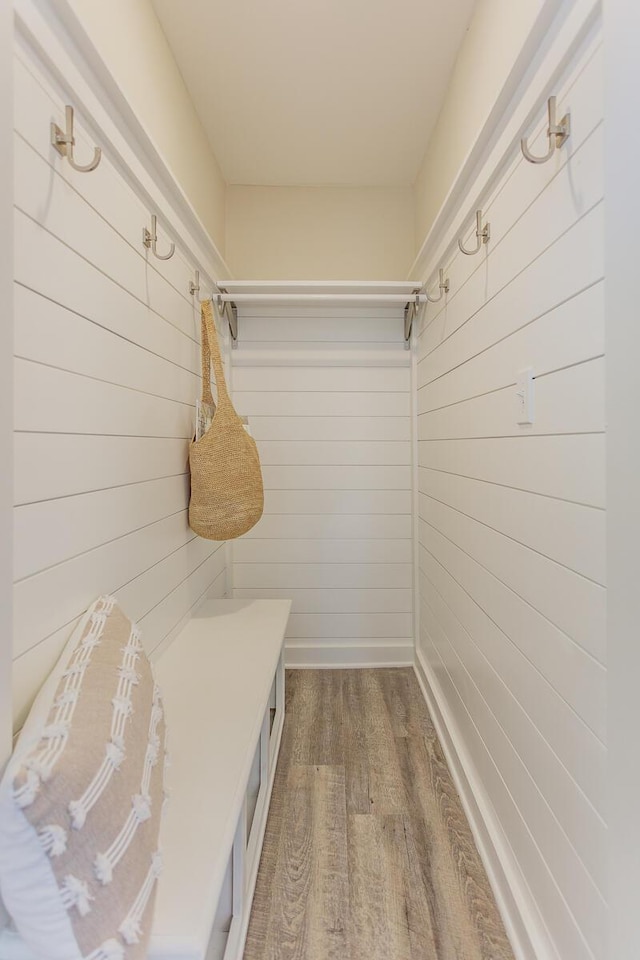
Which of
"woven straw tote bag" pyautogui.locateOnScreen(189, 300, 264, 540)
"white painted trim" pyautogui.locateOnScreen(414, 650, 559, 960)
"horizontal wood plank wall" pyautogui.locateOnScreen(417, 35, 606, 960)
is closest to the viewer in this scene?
"horizontal wood plank wall" pyautogui.locateOnScreen(417, 35, 606, 960)

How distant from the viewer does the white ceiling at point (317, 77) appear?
1.50m

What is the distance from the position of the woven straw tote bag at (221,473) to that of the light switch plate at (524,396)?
106cm

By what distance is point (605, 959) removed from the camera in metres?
0.80

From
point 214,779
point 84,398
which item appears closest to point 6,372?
point 84,398

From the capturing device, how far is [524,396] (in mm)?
1099

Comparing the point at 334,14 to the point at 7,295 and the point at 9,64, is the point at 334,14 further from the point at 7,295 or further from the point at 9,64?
the point at 7,295

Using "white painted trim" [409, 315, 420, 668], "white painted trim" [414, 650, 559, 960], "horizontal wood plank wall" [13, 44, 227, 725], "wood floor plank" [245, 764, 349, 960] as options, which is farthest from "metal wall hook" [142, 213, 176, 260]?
"white painted trim" [414, 650, 559, 960]

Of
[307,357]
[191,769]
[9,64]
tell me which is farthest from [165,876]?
[307,357]

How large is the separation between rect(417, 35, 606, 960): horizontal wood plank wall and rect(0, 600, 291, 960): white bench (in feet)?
2.26

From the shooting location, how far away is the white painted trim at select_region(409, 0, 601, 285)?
0.87 metres

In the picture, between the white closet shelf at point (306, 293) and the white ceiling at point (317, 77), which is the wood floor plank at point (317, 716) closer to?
the white closet shelf at point (306, 293)

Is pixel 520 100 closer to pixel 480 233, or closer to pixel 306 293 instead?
pixel 480 233

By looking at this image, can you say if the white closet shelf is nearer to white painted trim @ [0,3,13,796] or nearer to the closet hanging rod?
the closet hanging rod

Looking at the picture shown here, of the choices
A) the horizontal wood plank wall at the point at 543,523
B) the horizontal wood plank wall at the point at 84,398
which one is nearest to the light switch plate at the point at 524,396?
the horizontal wood plank wall at the point at 543,523
